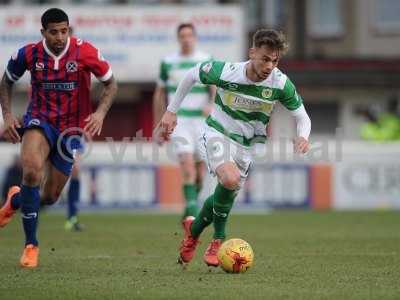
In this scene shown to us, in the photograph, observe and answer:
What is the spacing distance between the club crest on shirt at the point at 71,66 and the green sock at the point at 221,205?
1766mm

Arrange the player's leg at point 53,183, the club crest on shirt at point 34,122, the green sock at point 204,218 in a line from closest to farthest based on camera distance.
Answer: the green sock at point 204,218, the club crest on shirt at point 34,122, the player's leg at point 53,183

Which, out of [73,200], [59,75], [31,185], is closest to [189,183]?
[73,200]

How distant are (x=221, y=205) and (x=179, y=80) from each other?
5842 mm

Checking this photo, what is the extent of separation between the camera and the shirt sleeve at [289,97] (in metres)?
10.1

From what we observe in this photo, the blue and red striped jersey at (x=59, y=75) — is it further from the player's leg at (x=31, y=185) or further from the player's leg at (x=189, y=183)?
the player's leg at (x=189, y=183)

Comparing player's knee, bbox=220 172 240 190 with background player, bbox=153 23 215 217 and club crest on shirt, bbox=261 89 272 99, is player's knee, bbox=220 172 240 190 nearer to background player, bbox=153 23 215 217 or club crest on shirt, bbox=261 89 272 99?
club crest on shirt, bbox=261 89 272 99

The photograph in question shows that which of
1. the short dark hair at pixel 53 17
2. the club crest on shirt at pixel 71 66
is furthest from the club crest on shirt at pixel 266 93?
the short dark hair at pixel 53 17

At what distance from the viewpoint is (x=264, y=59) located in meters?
9.80

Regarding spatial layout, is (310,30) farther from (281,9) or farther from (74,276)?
(74,276)

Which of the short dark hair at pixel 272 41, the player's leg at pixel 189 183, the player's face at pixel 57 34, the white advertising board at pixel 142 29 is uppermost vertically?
the white advertising board at pixel 142 29

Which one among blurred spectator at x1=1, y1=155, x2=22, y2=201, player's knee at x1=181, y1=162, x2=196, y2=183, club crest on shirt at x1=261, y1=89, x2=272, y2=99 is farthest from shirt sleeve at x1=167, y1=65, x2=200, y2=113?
blurred spectator at x1=1, y1=155, x2=22, y2=201

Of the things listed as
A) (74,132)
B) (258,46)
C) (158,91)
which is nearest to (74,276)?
(74,132)

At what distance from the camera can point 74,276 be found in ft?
31.4

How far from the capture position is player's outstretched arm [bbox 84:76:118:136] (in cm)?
1034
